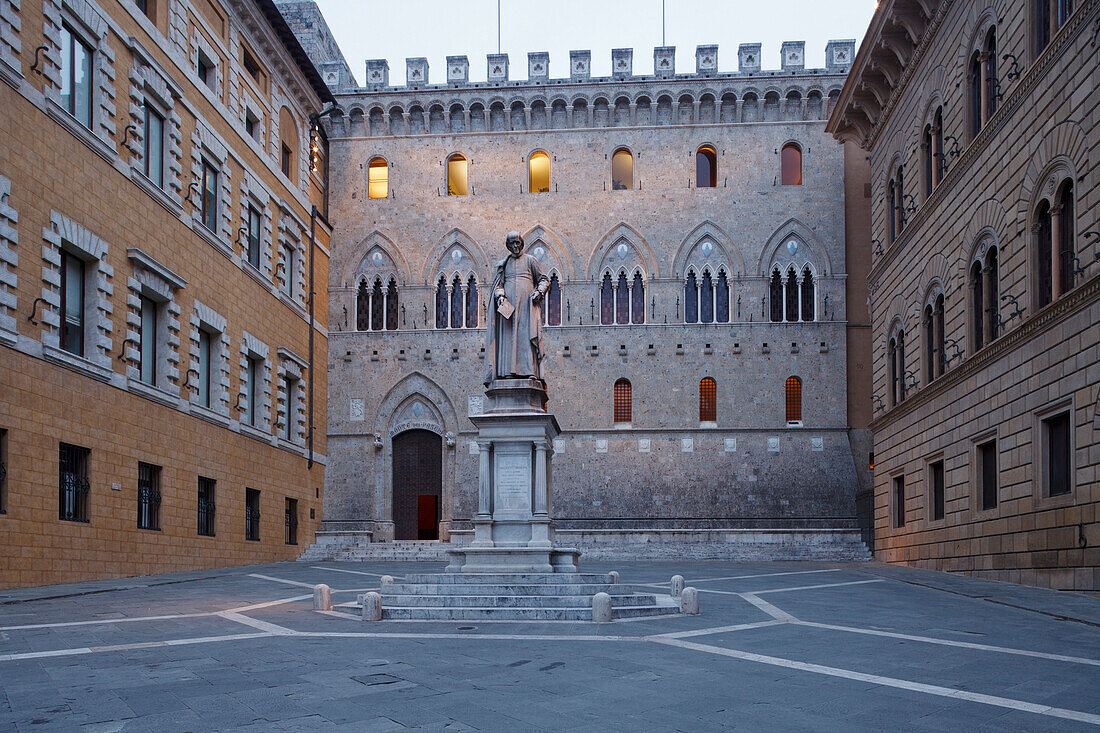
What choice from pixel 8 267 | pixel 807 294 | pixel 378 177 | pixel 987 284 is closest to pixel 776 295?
pixel 807 294

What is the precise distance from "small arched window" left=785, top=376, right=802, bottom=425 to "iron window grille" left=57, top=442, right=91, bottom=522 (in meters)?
24.8

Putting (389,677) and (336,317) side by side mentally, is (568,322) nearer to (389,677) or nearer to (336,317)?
(336,317)

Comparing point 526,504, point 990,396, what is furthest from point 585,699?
point 990,396

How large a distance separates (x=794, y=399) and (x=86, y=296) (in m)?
25.1

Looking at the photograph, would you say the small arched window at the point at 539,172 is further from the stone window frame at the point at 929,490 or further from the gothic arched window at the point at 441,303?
the stone window frame at the point at 929,490

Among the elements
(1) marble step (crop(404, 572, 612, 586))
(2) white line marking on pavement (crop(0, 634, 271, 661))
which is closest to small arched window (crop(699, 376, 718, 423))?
(1) marble step (crop(404, 572, 612, 586))

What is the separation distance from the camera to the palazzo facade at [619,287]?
1454 inches

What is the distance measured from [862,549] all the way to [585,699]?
26.0 metres

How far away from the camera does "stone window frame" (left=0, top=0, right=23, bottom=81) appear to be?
59.3 ft

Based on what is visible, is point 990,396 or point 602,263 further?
point 602,263

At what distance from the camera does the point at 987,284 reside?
20.7 meters

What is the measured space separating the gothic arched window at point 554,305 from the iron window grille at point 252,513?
13.5m

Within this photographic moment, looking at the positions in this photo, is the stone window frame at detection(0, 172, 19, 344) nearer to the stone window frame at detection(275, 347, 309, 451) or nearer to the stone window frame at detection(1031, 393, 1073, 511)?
the stone window frame at detection(275, 347, 309, 451)

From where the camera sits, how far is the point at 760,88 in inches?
1511
